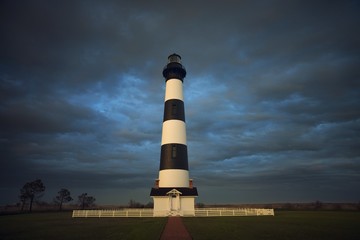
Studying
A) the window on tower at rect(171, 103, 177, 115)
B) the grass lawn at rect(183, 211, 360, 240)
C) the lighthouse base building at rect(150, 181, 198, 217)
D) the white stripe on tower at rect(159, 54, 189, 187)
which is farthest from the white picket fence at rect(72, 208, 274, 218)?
the window on tower at rect(171, 103, 177, 115)

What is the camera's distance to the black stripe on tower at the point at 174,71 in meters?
35.2

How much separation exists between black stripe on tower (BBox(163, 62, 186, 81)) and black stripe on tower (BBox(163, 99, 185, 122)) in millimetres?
3797

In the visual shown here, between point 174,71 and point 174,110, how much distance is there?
582 centimetres

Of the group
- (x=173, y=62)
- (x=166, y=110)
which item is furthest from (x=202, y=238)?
(x=173, y=62)

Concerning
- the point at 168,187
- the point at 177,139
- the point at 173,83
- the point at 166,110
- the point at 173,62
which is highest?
the point at 173,62

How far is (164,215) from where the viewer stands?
29562 mm

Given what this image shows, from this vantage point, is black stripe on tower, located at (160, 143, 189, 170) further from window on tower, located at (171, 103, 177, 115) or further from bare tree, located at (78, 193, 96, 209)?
bare tree, located at (78, 193, 96, 209)

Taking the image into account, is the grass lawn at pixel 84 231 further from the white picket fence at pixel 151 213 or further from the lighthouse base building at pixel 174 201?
the white picket fence at pixel 151 213

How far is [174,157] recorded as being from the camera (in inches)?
1228

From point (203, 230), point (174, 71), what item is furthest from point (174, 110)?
point (203, 230)

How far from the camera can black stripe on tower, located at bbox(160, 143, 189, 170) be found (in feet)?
102

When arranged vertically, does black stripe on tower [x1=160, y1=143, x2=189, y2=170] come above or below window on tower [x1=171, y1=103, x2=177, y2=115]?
below

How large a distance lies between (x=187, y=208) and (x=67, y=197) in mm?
40283

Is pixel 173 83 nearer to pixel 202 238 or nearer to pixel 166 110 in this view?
pixel 166 110
